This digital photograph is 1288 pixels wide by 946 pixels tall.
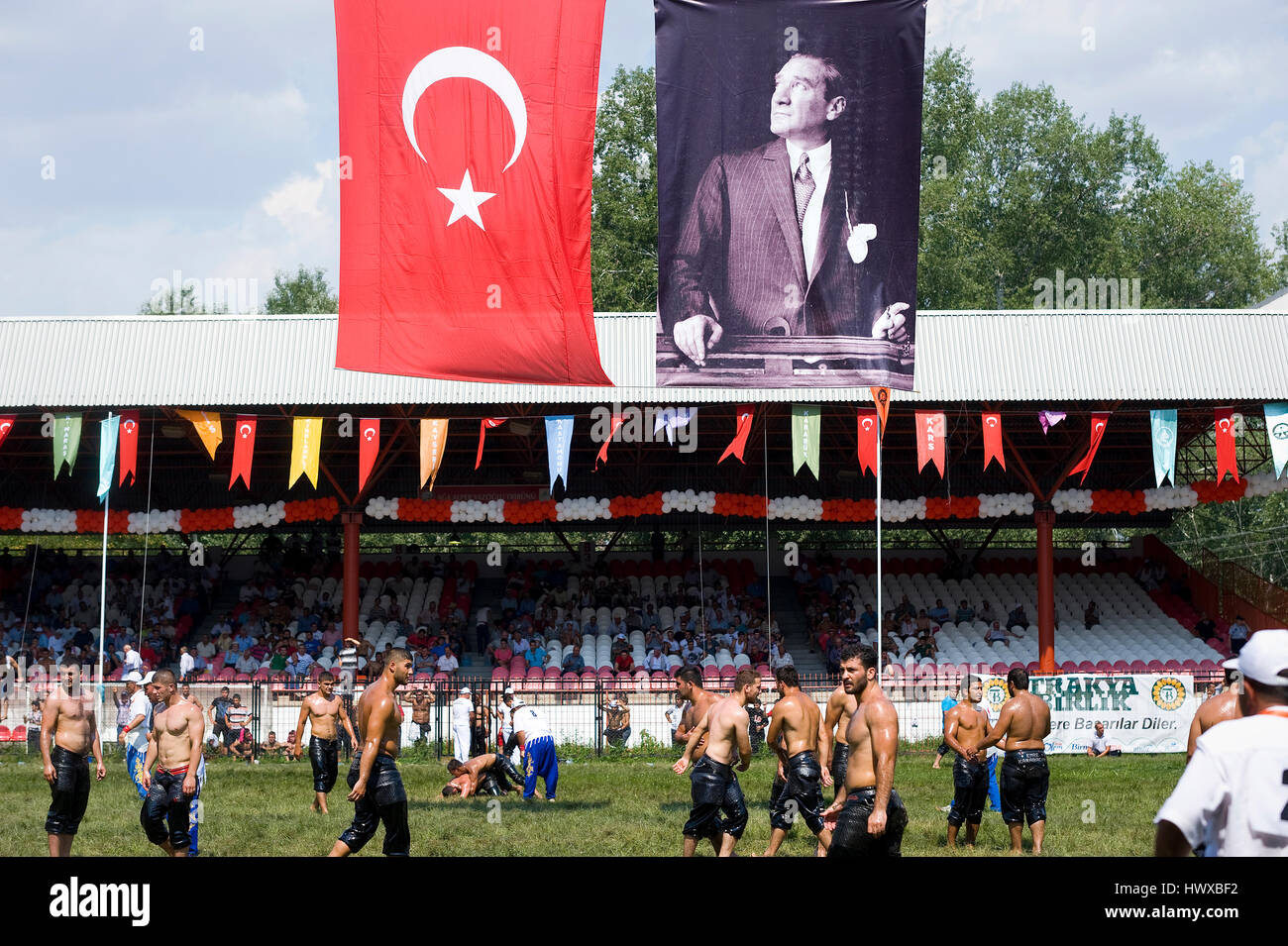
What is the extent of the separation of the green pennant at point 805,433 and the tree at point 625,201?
26588 millimetres

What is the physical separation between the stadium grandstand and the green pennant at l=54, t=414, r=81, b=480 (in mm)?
577

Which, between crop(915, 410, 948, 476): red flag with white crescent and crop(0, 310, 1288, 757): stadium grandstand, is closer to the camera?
crop(915, 410, 948, 476): red flag with white crescent

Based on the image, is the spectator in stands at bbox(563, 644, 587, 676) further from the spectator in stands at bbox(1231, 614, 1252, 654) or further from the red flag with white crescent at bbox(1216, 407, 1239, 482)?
the spectator in stands at bbox(1231, 614, 1252, 654)

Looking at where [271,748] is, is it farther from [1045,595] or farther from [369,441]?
[1045,595]

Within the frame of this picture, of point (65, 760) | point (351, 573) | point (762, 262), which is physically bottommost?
point (65, 760)

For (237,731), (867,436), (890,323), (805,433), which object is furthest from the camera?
(805,433)

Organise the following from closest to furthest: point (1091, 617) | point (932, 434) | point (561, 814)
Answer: point (561, 814)
point (932, 434)
point (1091, 617)

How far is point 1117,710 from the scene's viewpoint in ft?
73.7

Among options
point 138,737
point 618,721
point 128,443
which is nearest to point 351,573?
point 128,443

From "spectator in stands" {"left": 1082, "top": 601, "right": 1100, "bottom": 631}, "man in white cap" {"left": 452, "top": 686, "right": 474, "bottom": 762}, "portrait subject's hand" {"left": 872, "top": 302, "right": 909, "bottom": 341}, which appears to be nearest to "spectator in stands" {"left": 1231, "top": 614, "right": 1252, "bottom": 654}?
"spectator in stands" {"left": 1082, "top": 601, "right": 1100, "bottom": 631}

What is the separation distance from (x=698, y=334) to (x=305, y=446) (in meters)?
12.5

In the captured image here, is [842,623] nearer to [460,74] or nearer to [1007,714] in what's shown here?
[1007,714]

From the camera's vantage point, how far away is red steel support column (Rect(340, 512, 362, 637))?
2780 cm
